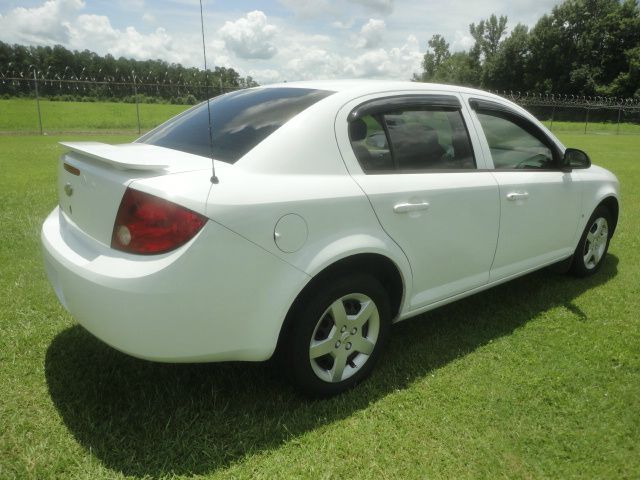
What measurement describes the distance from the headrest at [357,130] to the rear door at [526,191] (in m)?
1.02

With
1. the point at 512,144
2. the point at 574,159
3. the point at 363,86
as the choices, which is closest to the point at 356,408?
the point at 363,86

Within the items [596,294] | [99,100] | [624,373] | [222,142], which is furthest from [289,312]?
[99,100]

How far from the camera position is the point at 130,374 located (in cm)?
279

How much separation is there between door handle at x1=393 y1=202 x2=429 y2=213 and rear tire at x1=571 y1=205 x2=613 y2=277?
2.27 m

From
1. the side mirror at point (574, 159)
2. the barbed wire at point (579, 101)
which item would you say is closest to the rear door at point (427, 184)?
the side mirror at point (574, 159)

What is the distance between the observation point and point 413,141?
2.87 meters

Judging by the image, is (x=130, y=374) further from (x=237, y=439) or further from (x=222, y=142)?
(x=222, y=142)

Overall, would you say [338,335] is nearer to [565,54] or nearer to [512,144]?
[512,144]

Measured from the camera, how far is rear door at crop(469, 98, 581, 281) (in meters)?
3.32

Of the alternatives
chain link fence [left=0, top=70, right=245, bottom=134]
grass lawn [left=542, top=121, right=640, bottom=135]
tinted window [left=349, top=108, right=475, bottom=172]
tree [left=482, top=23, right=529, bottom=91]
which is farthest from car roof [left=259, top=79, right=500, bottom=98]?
tree [left=482, top=23, right=529, bottom=91]

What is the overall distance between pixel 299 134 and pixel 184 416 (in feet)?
4.89

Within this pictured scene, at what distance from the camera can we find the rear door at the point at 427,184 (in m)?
2.60

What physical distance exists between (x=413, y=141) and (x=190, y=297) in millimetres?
1579

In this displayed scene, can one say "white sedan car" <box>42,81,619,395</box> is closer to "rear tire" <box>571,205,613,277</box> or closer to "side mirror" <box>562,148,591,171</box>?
"side mirror" <box>562,148,591,171</box>
